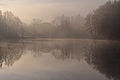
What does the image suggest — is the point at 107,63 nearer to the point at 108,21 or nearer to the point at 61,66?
the point at 61,66

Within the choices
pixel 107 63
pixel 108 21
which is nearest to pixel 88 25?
pixel 108 21

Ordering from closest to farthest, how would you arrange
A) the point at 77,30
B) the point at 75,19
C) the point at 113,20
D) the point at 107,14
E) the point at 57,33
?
the point at 113,20 < the point at 107,14 < the point at 77,30 < the point at 57,33 < the point at 75,19

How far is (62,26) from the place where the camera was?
116 meters

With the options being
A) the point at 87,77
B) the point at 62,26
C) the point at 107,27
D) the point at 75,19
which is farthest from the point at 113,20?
the point at 75,19

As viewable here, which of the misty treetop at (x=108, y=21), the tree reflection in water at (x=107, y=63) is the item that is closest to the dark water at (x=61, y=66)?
the tree reflection in water at (x=107, y=63)

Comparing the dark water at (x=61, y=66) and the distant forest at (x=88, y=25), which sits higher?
the distant forest at (x=88, y=25)

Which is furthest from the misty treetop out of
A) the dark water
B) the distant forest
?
the dark water

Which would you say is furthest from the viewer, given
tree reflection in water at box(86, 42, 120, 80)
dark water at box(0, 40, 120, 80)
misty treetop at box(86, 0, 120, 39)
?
misty treetop at box(86, 0, 120, 39)

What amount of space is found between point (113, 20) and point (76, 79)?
47715 mm

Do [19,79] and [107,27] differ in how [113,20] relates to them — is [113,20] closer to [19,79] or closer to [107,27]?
[107,27]

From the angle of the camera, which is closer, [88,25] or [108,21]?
[108,21]

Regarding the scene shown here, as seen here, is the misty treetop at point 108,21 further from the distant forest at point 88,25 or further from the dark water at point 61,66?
the dark water at point 61,66

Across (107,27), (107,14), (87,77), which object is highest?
(107,14)

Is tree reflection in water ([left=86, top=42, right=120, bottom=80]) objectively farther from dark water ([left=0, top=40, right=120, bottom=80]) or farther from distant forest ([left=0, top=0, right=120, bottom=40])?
distant forest ([left=0, top=0, right=120, bottom=40])
